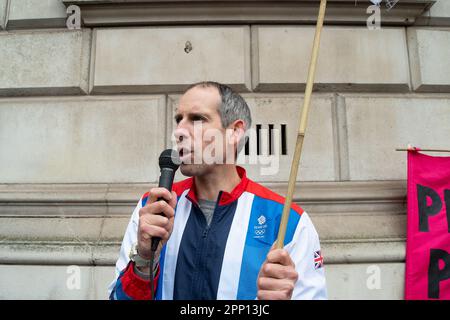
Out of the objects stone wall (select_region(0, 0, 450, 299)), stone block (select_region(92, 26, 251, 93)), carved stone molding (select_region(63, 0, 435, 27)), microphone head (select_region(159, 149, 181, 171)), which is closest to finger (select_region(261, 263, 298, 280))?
microphone head (select_region(159, 149, 181, 171))

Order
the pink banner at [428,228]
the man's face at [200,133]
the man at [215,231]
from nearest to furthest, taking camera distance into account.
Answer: the man at [215,231]
the man's face at [200,133]
the pink banner at [428,228]

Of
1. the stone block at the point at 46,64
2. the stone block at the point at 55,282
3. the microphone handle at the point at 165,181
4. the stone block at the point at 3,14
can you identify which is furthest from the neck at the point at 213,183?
the stone block at the point at 3,14

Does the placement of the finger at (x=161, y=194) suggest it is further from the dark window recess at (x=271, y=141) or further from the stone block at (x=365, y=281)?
the stone block at (x=365, y=281)

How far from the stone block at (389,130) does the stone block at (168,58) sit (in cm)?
115

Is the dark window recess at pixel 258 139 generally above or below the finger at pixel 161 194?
above

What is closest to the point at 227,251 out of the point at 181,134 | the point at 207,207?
the point at 207,207

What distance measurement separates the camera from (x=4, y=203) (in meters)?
3.32

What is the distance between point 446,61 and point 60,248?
13.5ft

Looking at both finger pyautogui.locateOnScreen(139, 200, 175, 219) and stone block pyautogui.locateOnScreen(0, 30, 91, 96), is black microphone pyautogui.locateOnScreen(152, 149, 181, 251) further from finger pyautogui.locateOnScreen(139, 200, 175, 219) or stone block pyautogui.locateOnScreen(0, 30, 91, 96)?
stone block pyautogui.locateOnScreen(0, 30, 91, 96)

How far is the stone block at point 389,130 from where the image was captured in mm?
3402

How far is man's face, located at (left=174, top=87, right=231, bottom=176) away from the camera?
70.8 inches

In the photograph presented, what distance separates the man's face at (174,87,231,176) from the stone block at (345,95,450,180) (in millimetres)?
1950
